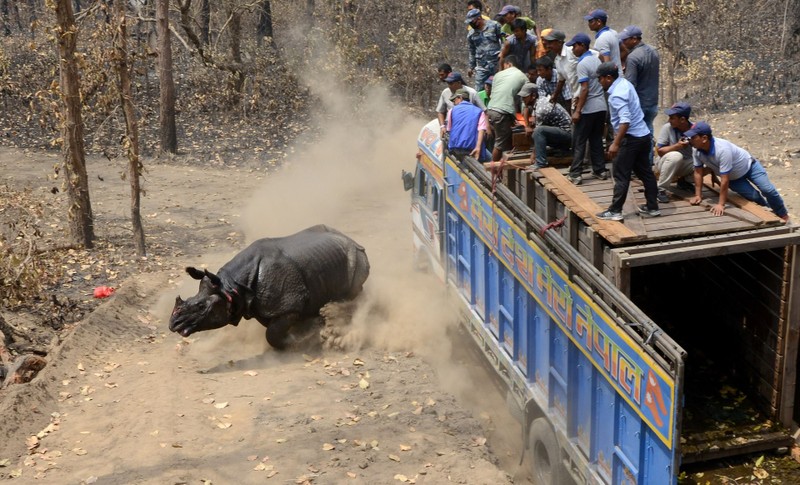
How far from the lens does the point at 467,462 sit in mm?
9195

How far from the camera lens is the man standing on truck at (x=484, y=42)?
44.4 feet

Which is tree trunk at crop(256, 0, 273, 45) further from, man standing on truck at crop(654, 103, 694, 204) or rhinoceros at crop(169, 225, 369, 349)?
man standing on truck at crop(654, 103, 694, 204)

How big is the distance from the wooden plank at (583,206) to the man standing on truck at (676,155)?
0.79 m

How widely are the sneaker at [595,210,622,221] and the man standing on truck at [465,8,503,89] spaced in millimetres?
6033

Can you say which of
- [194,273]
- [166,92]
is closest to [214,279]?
[194,273]

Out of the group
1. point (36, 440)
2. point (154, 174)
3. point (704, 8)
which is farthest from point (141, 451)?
point (704, 8)

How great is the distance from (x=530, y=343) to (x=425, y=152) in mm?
4802

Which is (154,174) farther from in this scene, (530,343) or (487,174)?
(530,343)

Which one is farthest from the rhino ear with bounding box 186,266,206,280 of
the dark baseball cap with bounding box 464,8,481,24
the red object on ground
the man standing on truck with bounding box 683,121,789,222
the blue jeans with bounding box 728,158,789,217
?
the blue jeans with bounding box 728,158,789,217

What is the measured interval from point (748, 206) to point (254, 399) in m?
5.86

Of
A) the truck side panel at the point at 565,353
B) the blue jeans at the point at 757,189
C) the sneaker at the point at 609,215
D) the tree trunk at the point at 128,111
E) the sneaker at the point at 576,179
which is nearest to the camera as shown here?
the truck side panel at the point at 565,353

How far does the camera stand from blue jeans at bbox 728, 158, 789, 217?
8523 millimetres

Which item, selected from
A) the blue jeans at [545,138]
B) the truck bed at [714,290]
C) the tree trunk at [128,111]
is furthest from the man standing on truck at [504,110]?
the tree trunk at [128,111]

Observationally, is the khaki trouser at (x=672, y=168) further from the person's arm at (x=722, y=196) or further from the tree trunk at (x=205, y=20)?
the tree trunk at (x=205, y=20)
